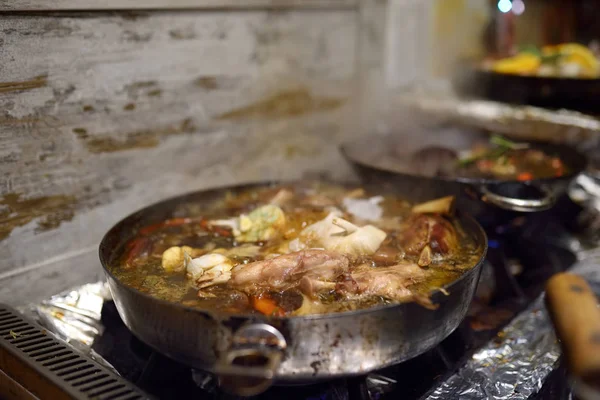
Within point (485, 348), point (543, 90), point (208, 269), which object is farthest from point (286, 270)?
point (543, 90)

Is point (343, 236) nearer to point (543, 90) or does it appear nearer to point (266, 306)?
point (266, 306)

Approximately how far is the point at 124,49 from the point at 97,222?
3.10 feet

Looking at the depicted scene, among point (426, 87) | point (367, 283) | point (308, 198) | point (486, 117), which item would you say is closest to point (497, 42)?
point (426, 87)

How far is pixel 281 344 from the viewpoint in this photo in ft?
4.92

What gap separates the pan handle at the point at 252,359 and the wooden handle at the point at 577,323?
0.85 m

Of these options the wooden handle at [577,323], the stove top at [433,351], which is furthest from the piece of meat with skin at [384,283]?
the wooden handle at [577,323]

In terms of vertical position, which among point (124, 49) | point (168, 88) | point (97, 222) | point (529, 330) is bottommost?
point (529, 330)

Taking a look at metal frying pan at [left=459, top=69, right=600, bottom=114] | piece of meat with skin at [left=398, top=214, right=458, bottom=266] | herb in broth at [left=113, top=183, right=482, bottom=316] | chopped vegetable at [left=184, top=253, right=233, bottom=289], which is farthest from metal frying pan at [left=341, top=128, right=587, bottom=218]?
chopped vegetable at [left=184, top=253, right=233, bottom=289]

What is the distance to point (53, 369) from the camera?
6.30 ft

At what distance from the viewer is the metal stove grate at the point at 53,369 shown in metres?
1.81

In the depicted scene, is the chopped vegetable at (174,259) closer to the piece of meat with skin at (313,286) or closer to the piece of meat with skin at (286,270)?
the piece of meat with skin at (286,270)

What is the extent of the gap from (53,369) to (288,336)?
974 mm

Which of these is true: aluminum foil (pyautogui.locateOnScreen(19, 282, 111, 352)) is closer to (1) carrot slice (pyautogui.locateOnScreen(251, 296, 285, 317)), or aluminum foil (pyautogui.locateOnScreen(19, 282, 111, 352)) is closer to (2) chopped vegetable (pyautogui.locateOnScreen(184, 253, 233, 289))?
(2) chopped vegetable (pyautogui.locateOnScreen(184, 253, 233, 289))

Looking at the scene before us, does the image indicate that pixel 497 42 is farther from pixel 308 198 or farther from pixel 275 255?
pixel 275 255
